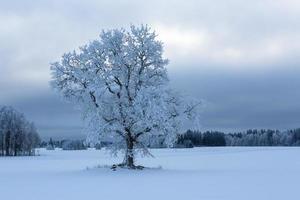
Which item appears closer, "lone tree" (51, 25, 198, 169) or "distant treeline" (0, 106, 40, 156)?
"lone tree" (51, 25, 198, 169)

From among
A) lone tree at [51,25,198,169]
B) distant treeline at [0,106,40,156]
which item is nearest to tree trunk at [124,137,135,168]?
lone tree at [51,25,198,169]

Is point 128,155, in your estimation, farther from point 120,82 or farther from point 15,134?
point 15,134

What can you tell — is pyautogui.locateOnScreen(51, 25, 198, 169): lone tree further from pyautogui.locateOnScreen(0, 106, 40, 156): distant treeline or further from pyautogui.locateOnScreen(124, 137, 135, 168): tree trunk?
pyautogui.locateOnScreen(0, 106, 40, 156): distant treeline

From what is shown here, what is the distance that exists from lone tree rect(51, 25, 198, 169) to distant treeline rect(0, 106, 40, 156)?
3483 inches

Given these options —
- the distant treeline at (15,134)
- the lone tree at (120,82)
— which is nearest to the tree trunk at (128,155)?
the lone tree at (120,82)

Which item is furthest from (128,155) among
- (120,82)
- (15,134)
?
(15,134)

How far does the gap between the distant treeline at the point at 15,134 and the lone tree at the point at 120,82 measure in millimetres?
88481

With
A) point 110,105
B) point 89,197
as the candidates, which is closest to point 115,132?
point 110,105

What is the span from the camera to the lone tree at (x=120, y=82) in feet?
152

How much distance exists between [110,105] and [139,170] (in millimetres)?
6107

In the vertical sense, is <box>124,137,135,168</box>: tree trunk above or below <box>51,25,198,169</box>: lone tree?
below

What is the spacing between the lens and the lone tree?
Answer: 152 feet

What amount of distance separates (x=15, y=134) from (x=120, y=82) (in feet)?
297

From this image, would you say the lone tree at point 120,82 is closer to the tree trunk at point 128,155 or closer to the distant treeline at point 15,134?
the tree trunk at point 128,155
